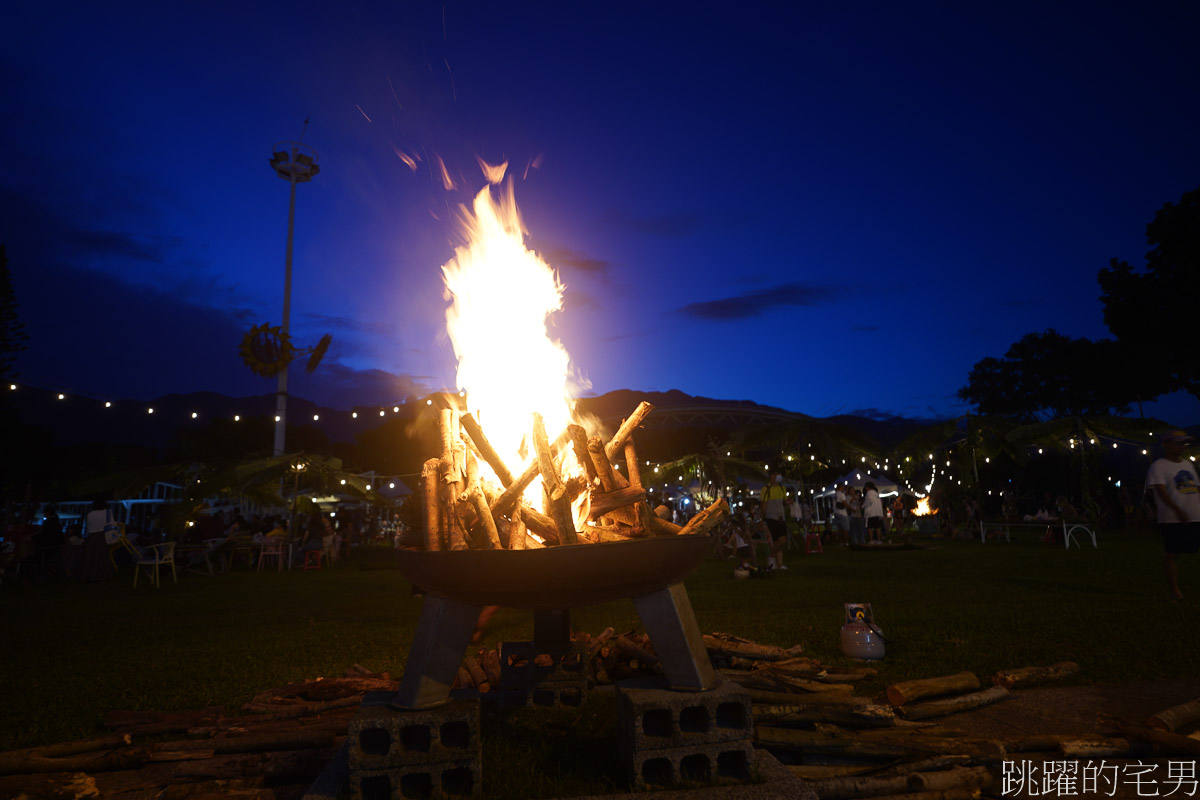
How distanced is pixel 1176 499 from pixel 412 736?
824 cm

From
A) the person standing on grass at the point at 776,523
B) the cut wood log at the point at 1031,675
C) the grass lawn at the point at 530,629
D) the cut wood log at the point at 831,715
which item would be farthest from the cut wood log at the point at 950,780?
the person standing on grass at the point at 776,523

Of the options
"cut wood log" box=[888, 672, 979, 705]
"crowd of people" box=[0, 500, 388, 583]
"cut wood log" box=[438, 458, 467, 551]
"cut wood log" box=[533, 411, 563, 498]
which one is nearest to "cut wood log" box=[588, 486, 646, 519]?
"cut wood log" box=[533, 411, 563, 498]

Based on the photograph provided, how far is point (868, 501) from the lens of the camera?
801 inches

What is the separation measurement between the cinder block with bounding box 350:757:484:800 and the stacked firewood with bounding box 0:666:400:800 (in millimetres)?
575

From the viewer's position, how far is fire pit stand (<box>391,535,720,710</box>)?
2.75m

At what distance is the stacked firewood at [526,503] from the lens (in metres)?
3.44

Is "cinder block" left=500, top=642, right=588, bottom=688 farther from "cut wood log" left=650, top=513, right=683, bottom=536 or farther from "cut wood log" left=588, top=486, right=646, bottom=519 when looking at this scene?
"cut wood log" left=588, top=486, right=646, bottom=519

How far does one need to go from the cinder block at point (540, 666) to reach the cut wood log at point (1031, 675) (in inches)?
106

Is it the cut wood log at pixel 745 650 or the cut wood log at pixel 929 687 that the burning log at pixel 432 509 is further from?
the cut wood log at pixel 929 687

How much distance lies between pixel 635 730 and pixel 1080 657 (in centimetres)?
424

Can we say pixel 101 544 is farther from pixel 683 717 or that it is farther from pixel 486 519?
pixel 683 717

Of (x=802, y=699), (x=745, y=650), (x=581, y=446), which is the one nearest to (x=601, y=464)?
(x=581, y=446)

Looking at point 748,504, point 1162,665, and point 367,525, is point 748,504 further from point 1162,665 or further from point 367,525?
point 367,525

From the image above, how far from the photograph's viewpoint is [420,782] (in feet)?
9.46
